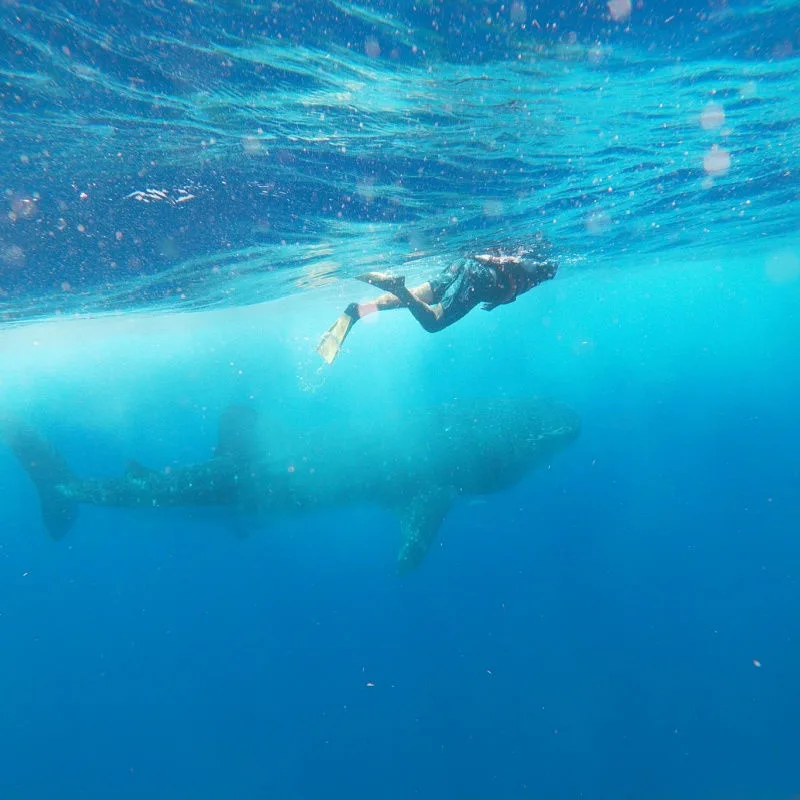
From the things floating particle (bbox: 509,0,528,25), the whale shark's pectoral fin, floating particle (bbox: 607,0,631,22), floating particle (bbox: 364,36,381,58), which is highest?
floating particle (bbox: 364,36,381,58)

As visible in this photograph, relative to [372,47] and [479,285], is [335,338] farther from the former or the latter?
[372,47]

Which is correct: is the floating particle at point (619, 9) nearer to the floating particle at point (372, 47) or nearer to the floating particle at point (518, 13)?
the floating particle at point (518, 13)

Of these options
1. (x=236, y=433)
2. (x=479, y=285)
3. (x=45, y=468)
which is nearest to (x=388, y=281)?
(x=479, y=285)

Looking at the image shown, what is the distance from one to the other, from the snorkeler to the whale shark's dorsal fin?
9.49m

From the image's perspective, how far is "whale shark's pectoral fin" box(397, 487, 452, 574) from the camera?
13.7m

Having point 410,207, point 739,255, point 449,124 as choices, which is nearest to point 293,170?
point 449,124

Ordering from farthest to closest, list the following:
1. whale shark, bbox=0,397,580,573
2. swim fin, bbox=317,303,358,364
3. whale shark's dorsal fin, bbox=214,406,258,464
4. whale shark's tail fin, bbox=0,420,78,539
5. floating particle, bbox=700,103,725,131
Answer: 1. whale shark's tail fin, bbox=0,420,78,539
2. whale shark's dorsal fin, bbox=214,406,258,464
3. whale shark, bbox=0,397,580,573
4. floating particle, bbox=700,103,725,131
5. swim fin, bbox=317,303,358,364

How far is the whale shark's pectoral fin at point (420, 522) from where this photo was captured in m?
13.7

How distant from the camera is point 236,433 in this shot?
16.6 m

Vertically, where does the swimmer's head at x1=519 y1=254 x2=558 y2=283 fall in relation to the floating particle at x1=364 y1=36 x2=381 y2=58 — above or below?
below

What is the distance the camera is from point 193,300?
23.3 metres

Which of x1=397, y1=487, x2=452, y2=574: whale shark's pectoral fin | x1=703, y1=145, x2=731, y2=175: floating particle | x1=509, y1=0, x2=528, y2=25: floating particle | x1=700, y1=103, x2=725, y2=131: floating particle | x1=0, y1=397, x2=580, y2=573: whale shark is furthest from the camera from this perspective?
x1=0, y1=397, x2=580, y2=573: whale shark

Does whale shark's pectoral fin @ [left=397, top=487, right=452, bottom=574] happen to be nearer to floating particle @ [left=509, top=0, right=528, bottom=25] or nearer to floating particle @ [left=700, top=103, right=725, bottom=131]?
floating particle @ [left=700, top=103, right=725, bottom=131]

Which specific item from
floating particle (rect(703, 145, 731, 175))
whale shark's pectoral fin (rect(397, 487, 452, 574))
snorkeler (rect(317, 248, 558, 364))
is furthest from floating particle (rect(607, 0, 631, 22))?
whale shark's pectoral fin (rect(397, 487, 452, 574))
